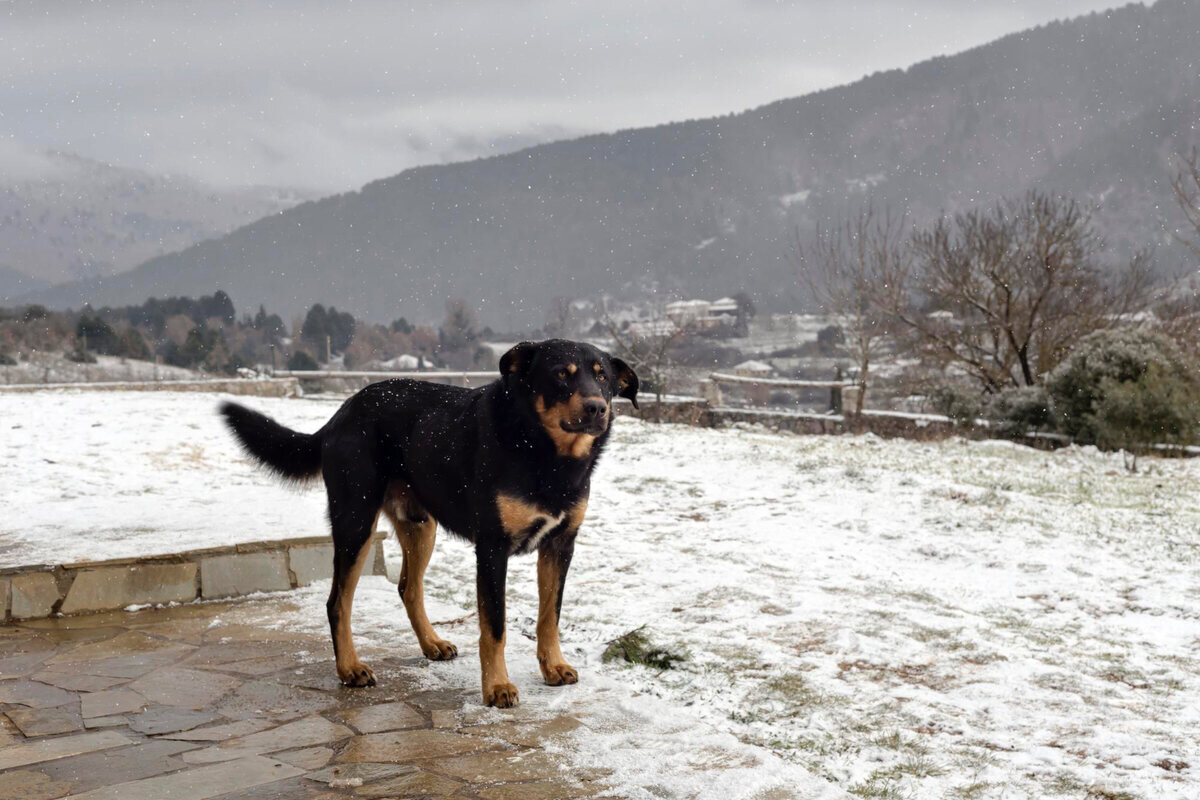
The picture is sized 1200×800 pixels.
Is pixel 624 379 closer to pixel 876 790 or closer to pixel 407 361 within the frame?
pixel 876 790

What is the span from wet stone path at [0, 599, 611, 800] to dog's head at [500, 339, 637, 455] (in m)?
0.99

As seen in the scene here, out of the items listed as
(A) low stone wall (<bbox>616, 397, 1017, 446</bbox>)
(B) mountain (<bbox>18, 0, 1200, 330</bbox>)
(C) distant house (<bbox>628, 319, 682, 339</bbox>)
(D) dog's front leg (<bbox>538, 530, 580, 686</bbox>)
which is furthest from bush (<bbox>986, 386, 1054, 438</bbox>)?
(B) mountain (<bbox>18, 0, 1200, 330</bbox>)

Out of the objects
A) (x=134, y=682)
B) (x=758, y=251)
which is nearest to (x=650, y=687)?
(x=134, y=682)

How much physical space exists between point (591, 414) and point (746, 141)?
16312 cm

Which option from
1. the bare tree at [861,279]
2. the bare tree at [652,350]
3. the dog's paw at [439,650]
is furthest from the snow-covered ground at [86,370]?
the dog's paw at [439,650]

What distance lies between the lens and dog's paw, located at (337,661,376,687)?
360cm

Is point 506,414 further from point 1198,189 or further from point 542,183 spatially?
point 542,183

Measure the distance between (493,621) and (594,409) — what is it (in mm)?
868

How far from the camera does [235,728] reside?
3160 mm

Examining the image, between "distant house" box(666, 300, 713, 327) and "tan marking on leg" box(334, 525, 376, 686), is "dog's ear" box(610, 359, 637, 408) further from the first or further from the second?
"distant house" box(666, 300, 713, 327)

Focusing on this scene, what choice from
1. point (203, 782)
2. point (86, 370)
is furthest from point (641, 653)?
point (86, 370)

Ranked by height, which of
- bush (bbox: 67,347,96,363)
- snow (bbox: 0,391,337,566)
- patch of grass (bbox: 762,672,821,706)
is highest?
bush (bbox: 67,347,96,363)

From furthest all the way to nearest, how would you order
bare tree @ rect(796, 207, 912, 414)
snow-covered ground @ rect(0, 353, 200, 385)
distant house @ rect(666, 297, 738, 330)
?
distant house @ rect(666, 297, 738, 330)
snow-covered ground @ rect(0, 353, 200, 385)
bare tree @ rect(796, 207, 912, 414)

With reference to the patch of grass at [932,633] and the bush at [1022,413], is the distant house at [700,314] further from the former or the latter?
the patch of grass at [932,633]
